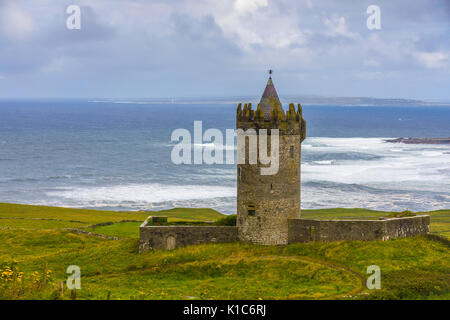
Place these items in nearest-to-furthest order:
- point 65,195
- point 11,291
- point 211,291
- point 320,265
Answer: point 11,291, point 211,291, point 320,265, point 65,195

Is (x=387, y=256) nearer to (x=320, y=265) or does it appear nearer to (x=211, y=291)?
(x=320, y=265)

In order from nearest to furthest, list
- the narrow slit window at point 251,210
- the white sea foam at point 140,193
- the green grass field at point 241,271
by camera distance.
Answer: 1. the green grass field at point 241,271
2. the narrow slit window at point 251,210
3. the white sea foam at point 140,193

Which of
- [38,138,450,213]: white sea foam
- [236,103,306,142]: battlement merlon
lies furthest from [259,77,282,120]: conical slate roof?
[38,138,450,213]: white sea foam

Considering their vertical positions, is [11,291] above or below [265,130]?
below

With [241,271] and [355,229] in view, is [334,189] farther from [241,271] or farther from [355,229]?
[241,271]

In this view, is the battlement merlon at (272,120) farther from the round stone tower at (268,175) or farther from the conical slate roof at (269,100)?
the conical slate roof at (269,100)

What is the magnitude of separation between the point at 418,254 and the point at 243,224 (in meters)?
9.95

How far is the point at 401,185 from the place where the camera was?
9794 centimetres

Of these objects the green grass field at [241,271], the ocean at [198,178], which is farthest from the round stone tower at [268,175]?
the ocean at [198,178]

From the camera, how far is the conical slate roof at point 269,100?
111 ft

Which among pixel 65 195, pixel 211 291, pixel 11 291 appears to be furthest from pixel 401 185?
pixel 11 291

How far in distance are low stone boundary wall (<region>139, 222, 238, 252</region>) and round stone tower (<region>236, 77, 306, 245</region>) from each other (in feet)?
3.50

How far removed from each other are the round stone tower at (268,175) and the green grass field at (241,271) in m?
1.28

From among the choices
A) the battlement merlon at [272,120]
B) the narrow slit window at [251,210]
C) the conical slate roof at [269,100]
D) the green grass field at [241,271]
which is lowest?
the green grass field at [241,271]
